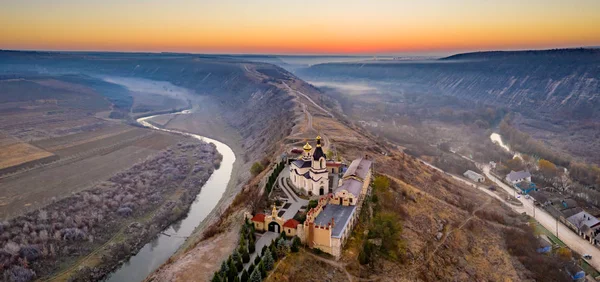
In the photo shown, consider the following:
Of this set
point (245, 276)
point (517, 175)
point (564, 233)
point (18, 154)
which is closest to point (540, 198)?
point (517, 175)

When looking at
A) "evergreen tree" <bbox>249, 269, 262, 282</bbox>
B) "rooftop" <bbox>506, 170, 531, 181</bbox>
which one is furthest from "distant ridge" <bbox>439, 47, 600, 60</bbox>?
"evergreen tree" <bbox>249, 269, 262, 282</bbox>

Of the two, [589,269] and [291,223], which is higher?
[291,223]

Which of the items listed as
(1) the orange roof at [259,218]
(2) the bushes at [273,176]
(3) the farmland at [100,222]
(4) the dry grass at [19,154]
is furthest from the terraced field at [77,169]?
(1) the orange roof at [259,218]

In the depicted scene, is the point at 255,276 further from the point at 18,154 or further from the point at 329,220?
the point at 18,154

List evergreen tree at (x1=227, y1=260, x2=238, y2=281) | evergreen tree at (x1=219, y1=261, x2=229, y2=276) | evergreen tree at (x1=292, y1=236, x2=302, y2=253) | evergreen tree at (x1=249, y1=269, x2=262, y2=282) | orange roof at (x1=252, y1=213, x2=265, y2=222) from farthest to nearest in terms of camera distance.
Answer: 1. orange roof at (x1=252, y1=213, x2=265, y2=222)
2. evergreen tree at (x1=292, y1=236, x2=302, y2=253)
3. evergreen tree at (x1=219, y1=261, x2=229, y2=276)
4. evergreen tree at (x1=227, y1=260, x2=238, y2=281)
5. evergreen tree at (x1=249, y1=269, x2=262, y2=282)

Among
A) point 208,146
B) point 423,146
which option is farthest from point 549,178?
point 208,146

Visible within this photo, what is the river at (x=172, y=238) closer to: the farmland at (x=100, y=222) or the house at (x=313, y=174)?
the farmland at (x=100, y=222)

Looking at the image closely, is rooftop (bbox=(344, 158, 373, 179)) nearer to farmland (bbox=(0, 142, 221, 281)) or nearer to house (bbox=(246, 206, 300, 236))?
house (bbox=(246, 206, 300, 236))
